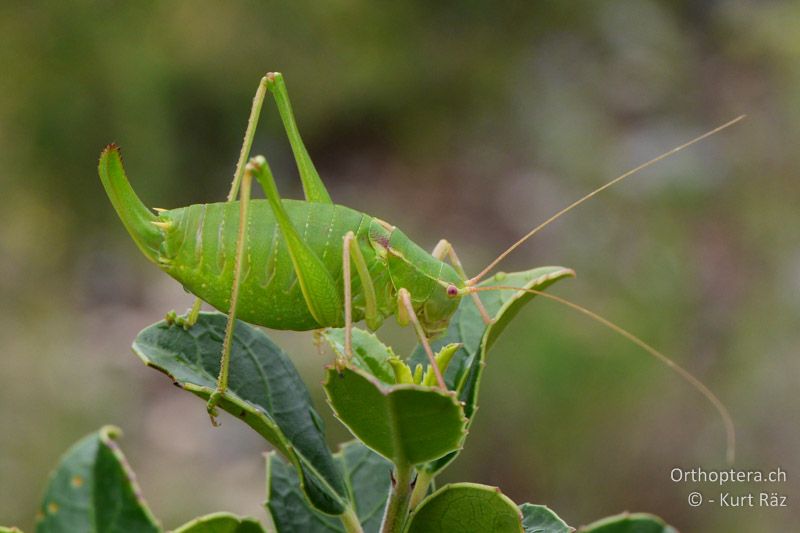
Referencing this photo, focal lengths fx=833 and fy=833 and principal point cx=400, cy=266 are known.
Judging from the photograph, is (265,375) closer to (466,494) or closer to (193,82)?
(466,494)

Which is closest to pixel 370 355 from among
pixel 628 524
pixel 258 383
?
pixel 258 383

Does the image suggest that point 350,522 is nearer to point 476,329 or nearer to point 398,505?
point 398,505

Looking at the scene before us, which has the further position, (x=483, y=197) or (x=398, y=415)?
(x=483, y=197)

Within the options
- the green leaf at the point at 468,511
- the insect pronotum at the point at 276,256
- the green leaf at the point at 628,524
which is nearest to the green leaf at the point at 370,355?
the insect pronotum at the point at 276,256

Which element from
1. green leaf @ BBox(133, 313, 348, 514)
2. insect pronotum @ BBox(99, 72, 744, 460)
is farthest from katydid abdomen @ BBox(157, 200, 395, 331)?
green leaf @ BBox(133, 313, 348, 514)

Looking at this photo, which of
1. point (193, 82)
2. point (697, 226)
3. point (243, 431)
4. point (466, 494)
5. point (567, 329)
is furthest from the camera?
point (193, 82)

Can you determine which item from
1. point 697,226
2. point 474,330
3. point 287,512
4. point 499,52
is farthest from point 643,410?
point 499,52
